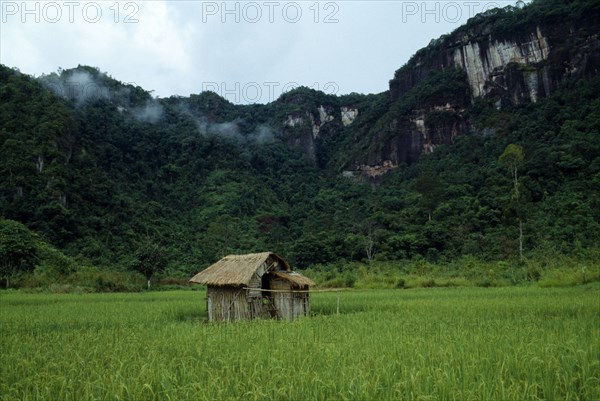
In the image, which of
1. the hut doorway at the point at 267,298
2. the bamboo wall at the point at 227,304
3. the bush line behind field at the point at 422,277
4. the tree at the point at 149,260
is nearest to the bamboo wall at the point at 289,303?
the hut doorway at the point at 267,298

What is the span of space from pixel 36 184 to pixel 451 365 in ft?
146

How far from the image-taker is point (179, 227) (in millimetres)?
50219

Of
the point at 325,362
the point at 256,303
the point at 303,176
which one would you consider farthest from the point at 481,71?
the point at 325,362

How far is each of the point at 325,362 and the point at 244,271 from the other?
9200mm

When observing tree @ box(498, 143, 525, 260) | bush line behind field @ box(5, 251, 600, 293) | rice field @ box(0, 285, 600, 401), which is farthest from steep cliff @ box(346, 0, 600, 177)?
rice field @ box(0, 285, 600, 401)

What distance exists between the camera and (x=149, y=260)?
2823 cm

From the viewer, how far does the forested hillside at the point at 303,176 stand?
3550 centimetres

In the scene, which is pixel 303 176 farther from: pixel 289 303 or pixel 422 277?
pixel 289 303

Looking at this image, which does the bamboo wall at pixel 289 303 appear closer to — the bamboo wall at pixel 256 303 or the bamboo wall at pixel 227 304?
the bamboo wall at pixel 256 303

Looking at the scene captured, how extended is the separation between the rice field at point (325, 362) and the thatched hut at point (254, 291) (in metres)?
4.48

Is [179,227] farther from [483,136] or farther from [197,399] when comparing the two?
[197,399]

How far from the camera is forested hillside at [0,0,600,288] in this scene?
35500 mm

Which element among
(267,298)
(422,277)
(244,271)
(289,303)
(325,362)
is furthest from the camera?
(422,277)

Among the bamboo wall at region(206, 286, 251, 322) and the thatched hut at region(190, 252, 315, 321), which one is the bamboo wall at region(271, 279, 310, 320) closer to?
the thatched hut at region(190, 252, 315, 321)
